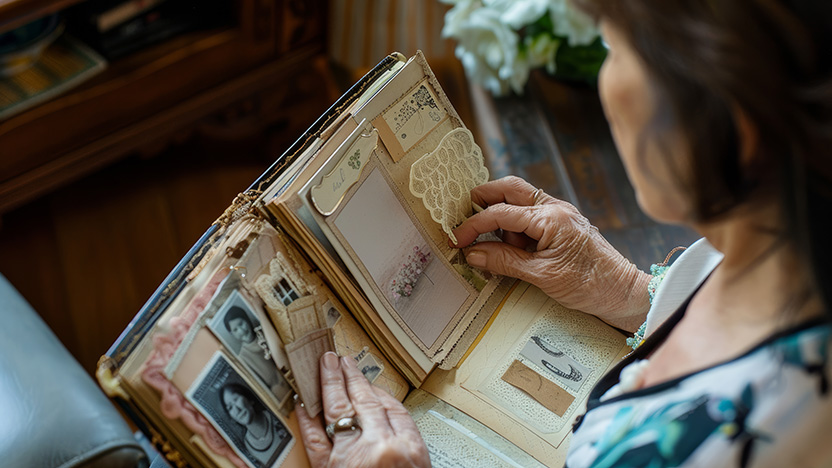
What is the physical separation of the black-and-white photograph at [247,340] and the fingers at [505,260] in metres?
0.31

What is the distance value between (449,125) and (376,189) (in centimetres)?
18

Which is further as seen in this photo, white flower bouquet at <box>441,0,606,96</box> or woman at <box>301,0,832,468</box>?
white flower bouquet at <box>441,0,606,96</box>

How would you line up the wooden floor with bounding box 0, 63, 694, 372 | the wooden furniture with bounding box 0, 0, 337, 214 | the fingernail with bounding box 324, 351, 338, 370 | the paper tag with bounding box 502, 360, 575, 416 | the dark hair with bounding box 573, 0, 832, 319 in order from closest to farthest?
the dark hair with bounding box 573, 0, 832, 319 → the fingernail with bounding box 324, 351, 338, 370 → the paper tag with bounding box 502, 360, 575, 416 → the wooden furniture with bounding box 0, 0, 337, 214 → the wooden floor with bounding box 0, 63, 694, 372

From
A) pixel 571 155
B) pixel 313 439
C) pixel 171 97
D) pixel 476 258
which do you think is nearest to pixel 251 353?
pixel 313 439

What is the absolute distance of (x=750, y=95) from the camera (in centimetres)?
43

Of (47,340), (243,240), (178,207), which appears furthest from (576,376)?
(178,207)

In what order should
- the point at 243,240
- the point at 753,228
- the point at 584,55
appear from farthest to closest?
the point at 584,55
the point at 243,240
the point at 753,228

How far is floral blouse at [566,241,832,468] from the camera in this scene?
A: 0.51m

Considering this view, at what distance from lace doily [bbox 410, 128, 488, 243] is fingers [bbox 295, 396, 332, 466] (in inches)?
11.6

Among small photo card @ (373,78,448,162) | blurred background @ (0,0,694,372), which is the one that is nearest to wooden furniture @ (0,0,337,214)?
blurred background @ (0,0,694,372)

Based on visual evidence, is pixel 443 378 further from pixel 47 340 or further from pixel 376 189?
pixel 47 340

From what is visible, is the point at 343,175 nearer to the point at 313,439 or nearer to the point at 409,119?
the point at 409,119

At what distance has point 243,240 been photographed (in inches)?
28.6

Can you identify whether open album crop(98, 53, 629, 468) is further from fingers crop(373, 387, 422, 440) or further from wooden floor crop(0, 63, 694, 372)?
wooden floor crop(0, 63, 694, 372)
